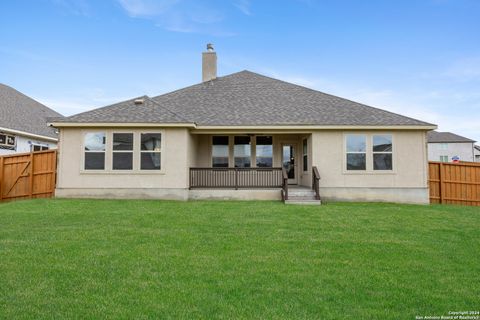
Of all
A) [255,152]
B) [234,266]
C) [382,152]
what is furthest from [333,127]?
[234,266]

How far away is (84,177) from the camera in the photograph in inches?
504

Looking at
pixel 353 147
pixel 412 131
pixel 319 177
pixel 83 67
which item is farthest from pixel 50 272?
pixel 83 67

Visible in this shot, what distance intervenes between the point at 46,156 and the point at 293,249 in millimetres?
11640

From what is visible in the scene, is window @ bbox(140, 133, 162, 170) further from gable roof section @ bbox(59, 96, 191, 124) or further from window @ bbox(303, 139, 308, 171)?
window @ bbox(303, 139, 308, 171)

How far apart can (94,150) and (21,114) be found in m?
9.86

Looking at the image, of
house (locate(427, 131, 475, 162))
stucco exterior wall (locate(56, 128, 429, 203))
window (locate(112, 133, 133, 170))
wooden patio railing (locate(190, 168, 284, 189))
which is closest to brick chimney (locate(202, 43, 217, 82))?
stucco exterior wall (locate(56, 128, 429, 203))

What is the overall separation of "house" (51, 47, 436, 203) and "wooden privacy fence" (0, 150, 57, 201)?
2.84 feet

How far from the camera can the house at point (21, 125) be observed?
54.2 ft

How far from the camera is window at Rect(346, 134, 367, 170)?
531 inches

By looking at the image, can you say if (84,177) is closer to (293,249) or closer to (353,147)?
(293,249)

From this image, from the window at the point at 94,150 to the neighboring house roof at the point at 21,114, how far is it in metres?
6.42

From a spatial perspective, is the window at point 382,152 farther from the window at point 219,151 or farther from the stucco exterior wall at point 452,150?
the stucco exterior wall at point 452,150

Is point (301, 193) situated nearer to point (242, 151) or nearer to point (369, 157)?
A: point (369, 157)

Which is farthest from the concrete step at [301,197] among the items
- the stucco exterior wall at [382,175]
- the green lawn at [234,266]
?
the green lawn at [234,266]
